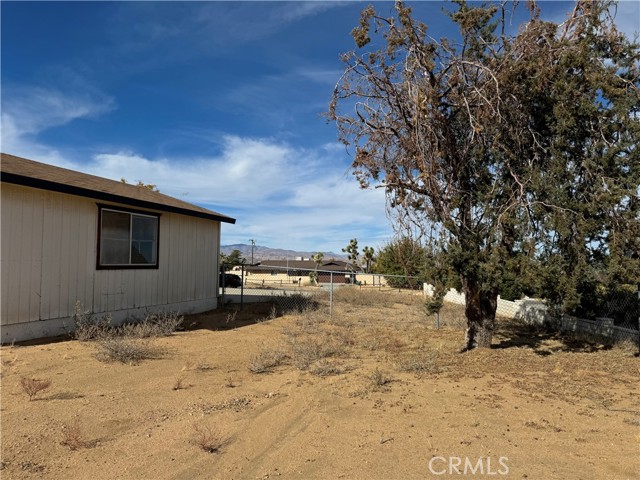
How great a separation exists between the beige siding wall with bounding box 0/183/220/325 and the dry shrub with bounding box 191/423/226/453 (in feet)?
18.3

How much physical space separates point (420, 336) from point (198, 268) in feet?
22.0

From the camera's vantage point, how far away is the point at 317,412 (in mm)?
4707

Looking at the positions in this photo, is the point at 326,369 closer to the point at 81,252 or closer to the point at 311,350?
the point at 311,350

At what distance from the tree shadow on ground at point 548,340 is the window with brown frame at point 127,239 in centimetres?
832

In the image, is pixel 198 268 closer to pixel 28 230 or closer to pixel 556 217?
pixel 28 230

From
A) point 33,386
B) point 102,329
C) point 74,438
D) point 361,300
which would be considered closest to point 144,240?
point 102,329

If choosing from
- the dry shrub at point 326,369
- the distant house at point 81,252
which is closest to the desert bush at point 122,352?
the distant house at point 81,252

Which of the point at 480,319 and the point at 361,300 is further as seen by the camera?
the point at 361,300

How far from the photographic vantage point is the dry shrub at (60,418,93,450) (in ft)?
12.2

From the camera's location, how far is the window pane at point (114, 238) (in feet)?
31.5

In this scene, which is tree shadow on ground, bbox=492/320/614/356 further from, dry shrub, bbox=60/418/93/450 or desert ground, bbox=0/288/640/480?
dry shrub, bbox=60/418/93/450

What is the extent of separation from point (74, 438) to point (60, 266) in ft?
18.8

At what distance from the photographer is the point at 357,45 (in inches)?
300

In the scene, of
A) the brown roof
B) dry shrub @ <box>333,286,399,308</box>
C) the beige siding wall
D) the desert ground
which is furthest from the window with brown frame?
dry shrub @ <box>333,286,399,308</box>
